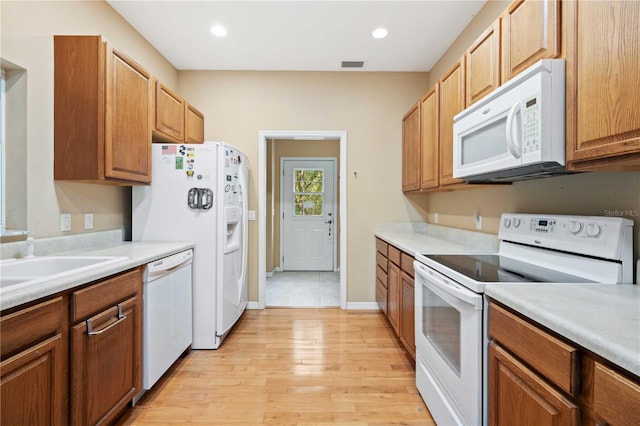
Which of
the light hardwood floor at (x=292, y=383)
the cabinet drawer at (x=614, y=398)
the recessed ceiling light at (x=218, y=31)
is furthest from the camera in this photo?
the recessed ceiling light at (x=218, y=31)

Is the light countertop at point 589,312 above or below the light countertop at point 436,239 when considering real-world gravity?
below

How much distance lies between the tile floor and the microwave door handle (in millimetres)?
2740

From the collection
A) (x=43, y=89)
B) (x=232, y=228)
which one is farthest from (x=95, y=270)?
(x=232, y=228)

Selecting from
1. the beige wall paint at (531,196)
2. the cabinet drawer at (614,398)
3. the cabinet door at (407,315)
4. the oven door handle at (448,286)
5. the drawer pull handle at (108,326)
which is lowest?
the cabinet door at (407,315)

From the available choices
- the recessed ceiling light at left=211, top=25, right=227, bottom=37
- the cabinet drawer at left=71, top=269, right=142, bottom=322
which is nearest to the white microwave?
the cabinet drawer at left=71, top=269, right=142, bottom=322

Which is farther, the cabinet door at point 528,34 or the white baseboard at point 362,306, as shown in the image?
the white baseboard at point 362,306

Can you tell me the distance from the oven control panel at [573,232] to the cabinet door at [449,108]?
515mm

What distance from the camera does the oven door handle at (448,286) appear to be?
3.98 feet

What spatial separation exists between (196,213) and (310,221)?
3179 mm

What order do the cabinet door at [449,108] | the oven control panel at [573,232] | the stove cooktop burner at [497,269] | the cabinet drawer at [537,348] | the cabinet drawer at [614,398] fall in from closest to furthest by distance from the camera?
the cabinet drawer at [614,398], the cabinet drawer at [537,348], the oven control panel at [573,232], the stove cooktop burner at [497,269], the cabinet door at [449,108]

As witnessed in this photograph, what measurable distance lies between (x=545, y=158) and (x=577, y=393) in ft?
2.82

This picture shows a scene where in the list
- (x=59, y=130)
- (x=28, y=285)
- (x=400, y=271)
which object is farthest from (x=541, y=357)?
(x=59, y=130)

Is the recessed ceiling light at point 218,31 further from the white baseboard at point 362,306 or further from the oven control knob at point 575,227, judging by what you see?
the white baseboard at point 362,306

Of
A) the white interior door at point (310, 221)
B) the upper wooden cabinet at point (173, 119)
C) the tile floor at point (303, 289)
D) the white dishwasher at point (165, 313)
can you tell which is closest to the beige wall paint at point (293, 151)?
the white interior door at point (310, 221)
